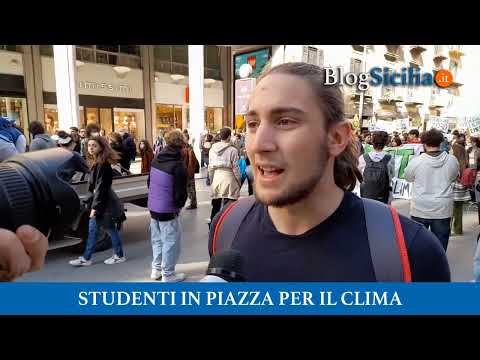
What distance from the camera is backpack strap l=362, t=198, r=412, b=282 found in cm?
116

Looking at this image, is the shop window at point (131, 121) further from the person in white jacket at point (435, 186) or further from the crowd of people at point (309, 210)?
the crowd of people at point (309, 210)

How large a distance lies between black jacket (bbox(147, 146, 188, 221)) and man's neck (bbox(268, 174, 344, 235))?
2.60 meters

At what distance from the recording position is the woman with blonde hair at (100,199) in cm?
418

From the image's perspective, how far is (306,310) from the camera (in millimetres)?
2293

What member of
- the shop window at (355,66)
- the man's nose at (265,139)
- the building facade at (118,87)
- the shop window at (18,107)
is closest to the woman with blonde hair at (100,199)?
the shop window at (355,66)

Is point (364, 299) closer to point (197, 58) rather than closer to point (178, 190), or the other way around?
point (178, 190)

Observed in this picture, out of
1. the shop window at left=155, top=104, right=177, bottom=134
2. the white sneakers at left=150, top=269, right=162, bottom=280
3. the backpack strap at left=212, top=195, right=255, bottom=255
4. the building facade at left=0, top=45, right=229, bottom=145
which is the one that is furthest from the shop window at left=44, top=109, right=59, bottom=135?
the backpack strap at left=212, top=195, right=255, bottom=255

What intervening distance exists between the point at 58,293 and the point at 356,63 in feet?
8.40

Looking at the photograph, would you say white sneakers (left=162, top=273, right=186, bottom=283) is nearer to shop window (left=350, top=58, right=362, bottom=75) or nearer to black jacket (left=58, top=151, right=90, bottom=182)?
shop window (left=350, top=58, right=362, bottom=75)

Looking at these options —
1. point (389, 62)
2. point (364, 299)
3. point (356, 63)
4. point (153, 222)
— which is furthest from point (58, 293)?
point (389, 62)

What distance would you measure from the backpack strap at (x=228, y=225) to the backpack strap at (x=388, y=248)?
1.55 feet

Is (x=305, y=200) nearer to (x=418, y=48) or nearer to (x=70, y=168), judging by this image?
(x=70, y=168)

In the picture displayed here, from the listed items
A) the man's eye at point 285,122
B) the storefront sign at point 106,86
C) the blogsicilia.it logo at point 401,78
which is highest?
the storefront sign at point 106,86
